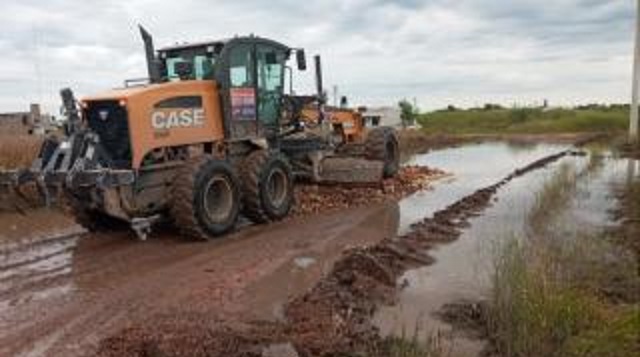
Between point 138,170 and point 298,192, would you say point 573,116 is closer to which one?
point 298,192

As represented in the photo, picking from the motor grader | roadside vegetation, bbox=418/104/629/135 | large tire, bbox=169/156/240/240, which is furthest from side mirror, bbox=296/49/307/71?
roadside vegetation, bbox=418/104/629/135

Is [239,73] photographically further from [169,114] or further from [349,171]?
[349,171]

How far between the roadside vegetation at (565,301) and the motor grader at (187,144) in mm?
4501

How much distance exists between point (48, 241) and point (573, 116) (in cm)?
5556

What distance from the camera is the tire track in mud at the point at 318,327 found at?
7.53 metres

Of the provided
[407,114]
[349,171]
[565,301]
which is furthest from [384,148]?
[407,114]

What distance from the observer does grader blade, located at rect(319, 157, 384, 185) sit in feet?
60.6

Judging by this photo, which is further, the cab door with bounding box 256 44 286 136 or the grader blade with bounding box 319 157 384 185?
the grader blade with bounding box 319 157 384 185

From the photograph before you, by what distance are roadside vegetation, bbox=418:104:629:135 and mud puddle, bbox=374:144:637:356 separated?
1296 inches

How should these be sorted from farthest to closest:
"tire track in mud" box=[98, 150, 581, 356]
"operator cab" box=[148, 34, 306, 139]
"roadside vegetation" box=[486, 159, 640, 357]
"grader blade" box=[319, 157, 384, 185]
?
1. "grader blade" box=[319, 157, 384, 185]
2. "operator cab" box=[148, 34, 306, 139]
3. "tire track in mud" box=[98, 150, 581, 356]
4. "roadside vegetation" box=[486, 159, 640, 357]

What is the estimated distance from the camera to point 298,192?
59.0ft

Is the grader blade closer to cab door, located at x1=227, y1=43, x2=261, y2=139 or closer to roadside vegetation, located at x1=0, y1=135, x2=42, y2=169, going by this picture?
cab door, located at x1=227, y1=43, x2=261, y2=139

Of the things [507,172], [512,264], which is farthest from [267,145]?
[507,172]

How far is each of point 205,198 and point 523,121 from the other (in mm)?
57640
